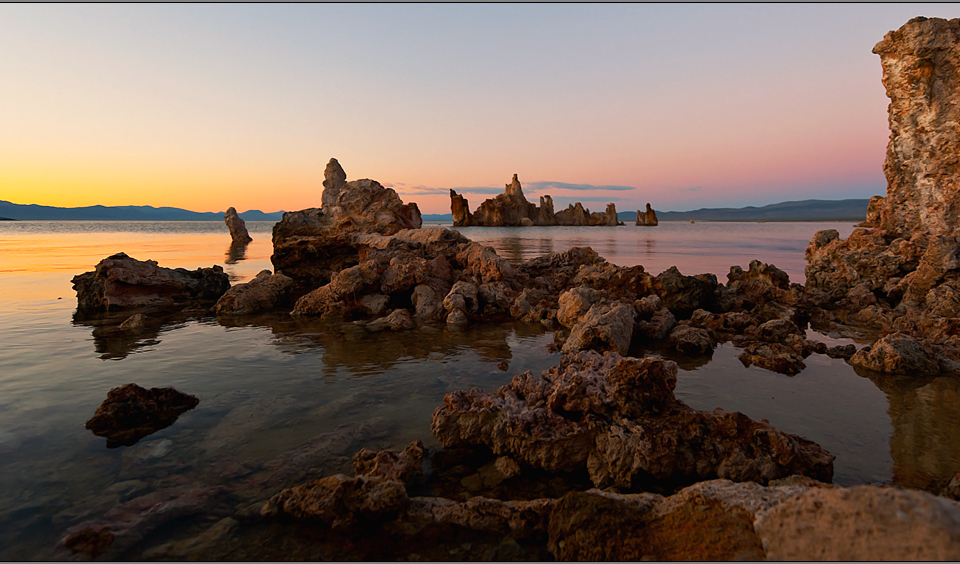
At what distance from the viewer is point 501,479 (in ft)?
15.8

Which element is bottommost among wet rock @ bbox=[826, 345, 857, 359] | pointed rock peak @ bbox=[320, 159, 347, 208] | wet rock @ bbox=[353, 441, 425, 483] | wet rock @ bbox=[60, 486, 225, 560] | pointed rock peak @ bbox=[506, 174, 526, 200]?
wet rock @ bbox=[826, 345, 857, 359]

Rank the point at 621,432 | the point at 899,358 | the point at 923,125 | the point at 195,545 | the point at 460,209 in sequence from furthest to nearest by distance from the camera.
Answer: the point at 460,209 < the point at 923,125 < the point at 899,358 < the point at 621,432 < the point at 195,545

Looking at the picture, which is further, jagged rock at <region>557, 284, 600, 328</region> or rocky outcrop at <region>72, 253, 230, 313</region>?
rocky outcrop at <region>72, 253, 230, 313</region>

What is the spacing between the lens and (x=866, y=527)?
7.42 feet

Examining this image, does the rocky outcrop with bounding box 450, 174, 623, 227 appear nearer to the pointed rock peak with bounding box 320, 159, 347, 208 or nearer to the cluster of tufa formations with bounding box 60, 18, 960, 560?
the pointed rock peak with bounding box 320, 159, 347, 208

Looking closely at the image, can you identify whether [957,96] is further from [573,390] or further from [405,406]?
[405,406]

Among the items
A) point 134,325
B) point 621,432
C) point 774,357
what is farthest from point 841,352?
point 134,325

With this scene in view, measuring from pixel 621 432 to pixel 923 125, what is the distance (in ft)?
60.0

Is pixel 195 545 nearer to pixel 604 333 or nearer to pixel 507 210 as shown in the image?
pixel 604 333

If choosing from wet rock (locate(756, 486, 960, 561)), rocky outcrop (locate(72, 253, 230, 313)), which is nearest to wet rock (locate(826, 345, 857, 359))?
wet rock (locate(756, 486, 960, 561))

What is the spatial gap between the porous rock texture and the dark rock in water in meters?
15.0

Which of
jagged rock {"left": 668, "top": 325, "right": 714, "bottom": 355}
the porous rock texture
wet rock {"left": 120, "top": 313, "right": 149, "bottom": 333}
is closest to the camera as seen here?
jagged rock {"left": 668, "top": 325, "right": 714, "bottom": 355}

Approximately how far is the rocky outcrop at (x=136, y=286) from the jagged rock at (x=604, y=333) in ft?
45.0

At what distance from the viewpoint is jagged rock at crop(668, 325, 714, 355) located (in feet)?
30.8
